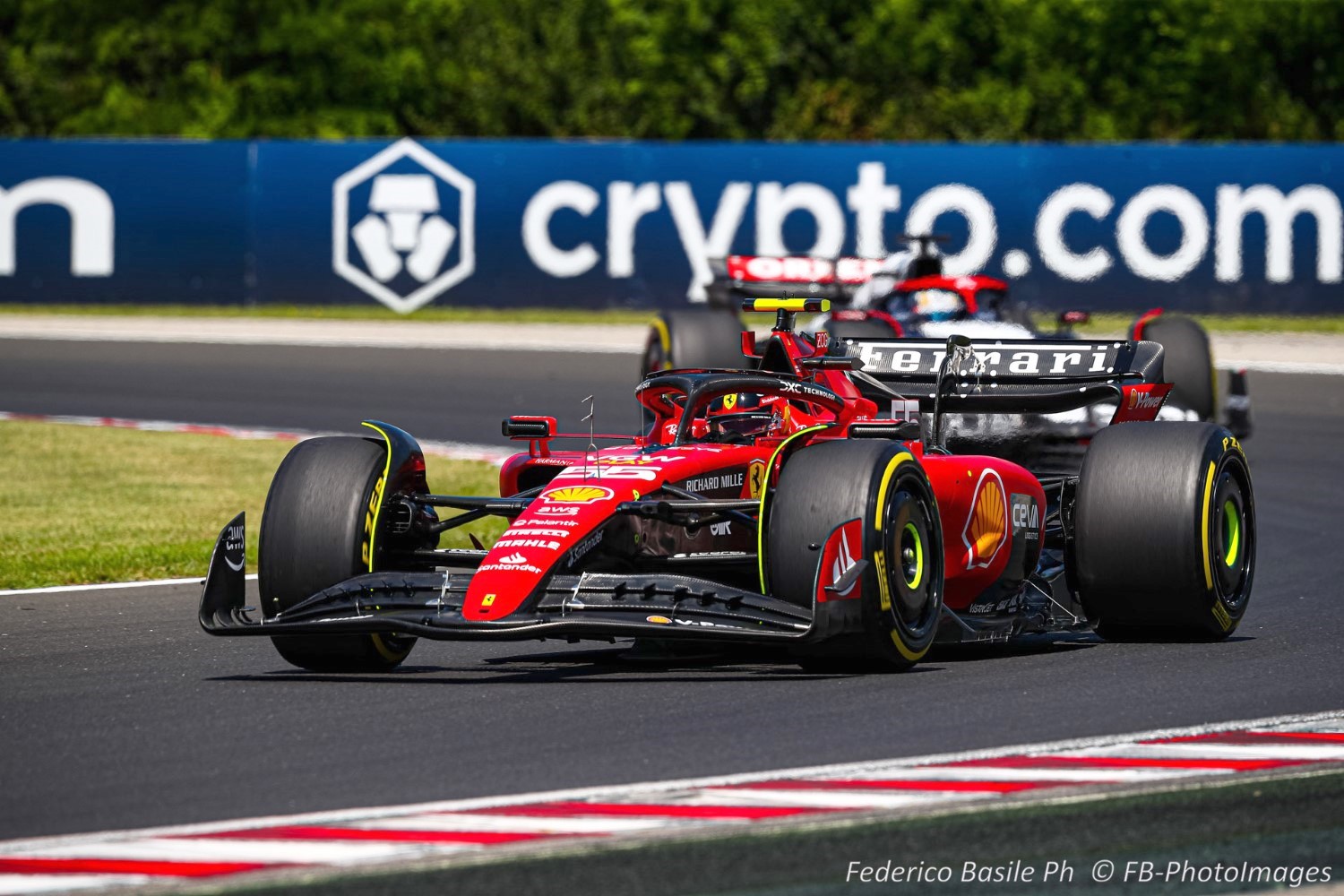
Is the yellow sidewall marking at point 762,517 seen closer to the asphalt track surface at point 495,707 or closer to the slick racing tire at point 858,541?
the slick racing tire at point 858,541

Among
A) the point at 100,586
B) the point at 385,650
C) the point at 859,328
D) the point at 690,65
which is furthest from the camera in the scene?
the point at 690,65

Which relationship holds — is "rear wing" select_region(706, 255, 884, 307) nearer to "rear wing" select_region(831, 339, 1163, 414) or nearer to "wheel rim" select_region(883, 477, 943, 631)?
"rear wing" select_region(831, 339, 1163, 414)

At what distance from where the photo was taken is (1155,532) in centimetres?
848

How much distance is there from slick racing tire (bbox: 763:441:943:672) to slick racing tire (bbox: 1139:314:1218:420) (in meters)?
8.39

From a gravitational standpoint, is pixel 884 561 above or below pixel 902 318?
below

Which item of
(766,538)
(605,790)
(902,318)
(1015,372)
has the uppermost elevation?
(902,318)

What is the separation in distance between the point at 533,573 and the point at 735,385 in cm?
142

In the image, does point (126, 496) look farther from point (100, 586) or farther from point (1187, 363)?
point (1187, 363)

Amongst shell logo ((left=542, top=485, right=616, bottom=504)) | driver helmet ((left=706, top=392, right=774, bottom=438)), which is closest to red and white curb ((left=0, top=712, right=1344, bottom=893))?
shell logo ((left=542, top=485, right=616, bottom=504))

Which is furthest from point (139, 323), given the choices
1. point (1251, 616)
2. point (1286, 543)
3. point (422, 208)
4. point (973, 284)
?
point (1251, 616)

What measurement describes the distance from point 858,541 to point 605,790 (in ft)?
5.83

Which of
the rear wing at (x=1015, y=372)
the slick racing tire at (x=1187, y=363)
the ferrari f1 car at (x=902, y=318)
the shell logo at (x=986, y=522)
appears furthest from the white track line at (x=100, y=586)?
the slick racing tire at (x=1187, y=363)

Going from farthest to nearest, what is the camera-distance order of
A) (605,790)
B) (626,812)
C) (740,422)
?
(740,422) → (605,790) → (626,812)

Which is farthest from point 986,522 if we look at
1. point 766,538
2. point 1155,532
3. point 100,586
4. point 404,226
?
point 404,226
